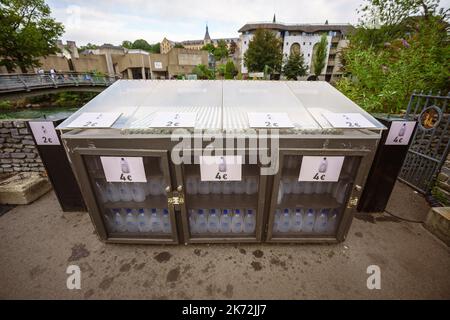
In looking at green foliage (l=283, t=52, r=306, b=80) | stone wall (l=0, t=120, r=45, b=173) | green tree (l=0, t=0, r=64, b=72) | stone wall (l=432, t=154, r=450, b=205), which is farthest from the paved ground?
green foliage (l=283, t=52, r=306, b=80)

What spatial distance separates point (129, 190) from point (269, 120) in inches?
73.9

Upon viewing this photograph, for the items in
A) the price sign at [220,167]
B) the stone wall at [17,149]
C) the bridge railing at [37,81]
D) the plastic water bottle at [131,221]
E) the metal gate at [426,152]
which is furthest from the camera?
the bridge railing at [37,81]

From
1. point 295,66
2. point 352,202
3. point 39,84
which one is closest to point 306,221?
point 352,202

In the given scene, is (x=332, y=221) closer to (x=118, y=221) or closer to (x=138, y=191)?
(x=138, y=191)

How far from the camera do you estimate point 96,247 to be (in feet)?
7.92

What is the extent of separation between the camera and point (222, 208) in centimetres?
218

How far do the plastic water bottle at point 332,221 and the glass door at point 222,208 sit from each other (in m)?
0.97

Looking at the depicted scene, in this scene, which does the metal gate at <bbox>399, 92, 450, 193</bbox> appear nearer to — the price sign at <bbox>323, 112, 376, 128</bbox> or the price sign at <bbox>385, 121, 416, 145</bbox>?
the price sign at <bbox>385, 121, 416, 145</bbox>

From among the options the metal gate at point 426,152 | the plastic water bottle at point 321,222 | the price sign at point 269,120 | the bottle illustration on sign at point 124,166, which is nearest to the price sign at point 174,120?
the bottle illustration on sign at point 124,166

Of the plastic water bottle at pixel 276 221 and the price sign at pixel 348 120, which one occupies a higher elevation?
the price sign at pixel 348 120

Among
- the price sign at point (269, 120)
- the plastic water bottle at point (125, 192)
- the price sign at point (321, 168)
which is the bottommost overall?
the plastic water bottle at point (125, 192)

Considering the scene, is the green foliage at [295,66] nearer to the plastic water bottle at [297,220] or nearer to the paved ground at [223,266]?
the paved ground at [223,266]

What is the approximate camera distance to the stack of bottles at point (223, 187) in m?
2.32
